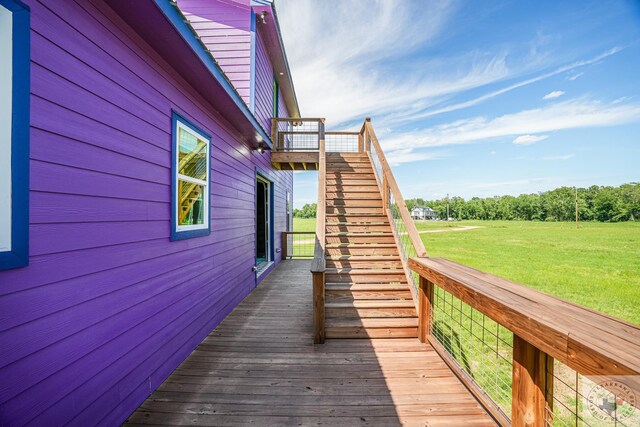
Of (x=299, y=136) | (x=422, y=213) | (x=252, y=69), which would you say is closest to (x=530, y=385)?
(x=252, y=69)

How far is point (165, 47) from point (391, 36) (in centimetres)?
949

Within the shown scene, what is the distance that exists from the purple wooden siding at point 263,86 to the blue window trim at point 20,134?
4.40 m

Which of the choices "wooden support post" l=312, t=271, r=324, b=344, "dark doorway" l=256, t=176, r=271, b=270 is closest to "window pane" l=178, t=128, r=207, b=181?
"wooden support post" l=312, t=271, r=324, b=344

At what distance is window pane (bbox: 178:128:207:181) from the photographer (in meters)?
3.03

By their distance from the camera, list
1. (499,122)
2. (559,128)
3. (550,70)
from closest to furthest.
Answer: (550,70), (499,122), (559,128)

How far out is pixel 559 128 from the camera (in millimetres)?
38094

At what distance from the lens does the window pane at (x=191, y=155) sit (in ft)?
9.95

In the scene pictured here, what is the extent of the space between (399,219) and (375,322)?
2128 mm

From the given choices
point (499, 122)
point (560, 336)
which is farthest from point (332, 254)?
point (499, 122)

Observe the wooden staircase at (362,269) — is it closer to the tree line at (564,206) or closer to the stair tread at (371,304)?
the stair tread at (371,304)

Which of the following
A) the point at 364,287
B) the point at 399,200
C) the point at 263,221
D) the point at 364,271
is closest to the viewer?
the point at 364,287

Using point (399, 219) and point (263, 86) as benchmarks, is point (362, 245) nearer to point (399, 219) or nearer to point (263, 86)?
point (399, 219)

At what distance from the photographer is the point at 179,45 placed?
241 centimetres

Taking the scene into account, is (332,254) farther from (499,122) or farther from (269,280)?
(499,122)
